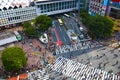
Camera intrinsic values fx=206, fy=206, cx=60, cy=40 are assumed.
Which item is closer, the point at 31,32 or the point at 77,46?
the point at 77,46

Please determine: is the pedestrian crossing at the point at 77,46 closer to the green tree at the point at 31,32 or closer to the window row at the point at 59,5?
the green tree at the point at 31,32

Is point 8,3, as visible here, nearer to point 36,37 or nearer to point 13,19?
point 13,19

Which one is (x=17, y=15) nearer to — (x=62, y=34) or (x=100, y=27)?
(x=62, y=34)

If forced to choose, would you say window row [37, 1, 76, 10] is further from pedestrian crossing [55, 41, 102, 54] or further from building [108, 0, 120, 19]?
pedestrian crossing [55, 41, 102, 54]

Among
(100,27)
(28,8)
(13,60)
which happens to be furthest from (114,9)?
(13,60)

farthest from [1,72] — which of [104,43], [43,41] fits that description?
[104,43]

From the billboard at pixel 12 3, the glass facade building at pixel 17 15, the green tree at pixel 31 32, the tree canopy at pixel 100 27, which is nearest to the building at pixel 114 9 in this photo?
the tree canopy at pixel 100 27
